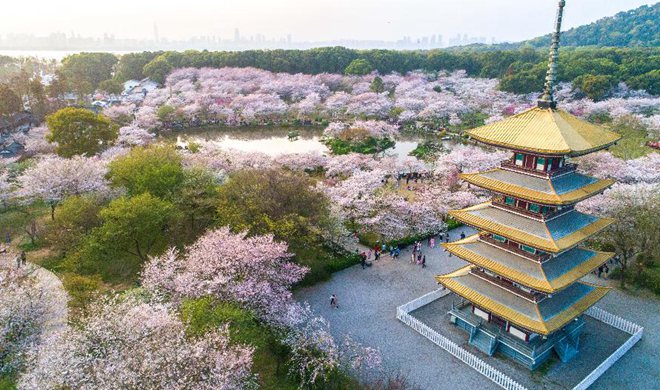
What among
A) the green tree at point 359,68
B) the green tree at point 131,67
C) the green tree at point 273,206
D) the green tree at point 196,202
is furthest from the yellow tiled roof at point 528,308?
the green tree at point 131,67

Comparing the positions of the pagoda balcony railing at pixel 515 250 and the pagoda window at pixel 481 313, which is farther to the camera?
the pagoda window at pixel 481 313

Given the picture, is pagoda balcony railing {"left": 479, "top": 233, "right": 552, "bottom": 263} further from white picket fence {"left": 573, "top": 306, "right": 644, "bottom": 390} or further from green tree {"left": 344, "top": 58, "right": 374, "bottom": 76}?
green tree {"left": 344, "top": 58, "right": 374, "bottom": 76}

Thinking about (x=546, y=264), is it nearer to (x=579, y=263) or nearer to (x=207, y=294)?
(x=579, y=263)

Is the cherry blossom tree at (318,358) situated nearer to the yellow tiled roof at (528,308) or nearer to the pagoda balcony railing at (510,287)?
the yellow tiled roof at (528,308)

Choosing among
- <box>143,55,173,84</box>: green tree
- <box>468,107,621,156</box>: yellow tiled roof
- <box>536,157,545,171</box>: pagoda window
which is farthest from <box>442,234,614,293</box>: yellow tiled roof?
<box>143,55,173,84</box>: green tree

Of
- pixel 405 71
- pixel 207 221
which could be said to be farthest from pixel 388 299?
pixel 405 71
